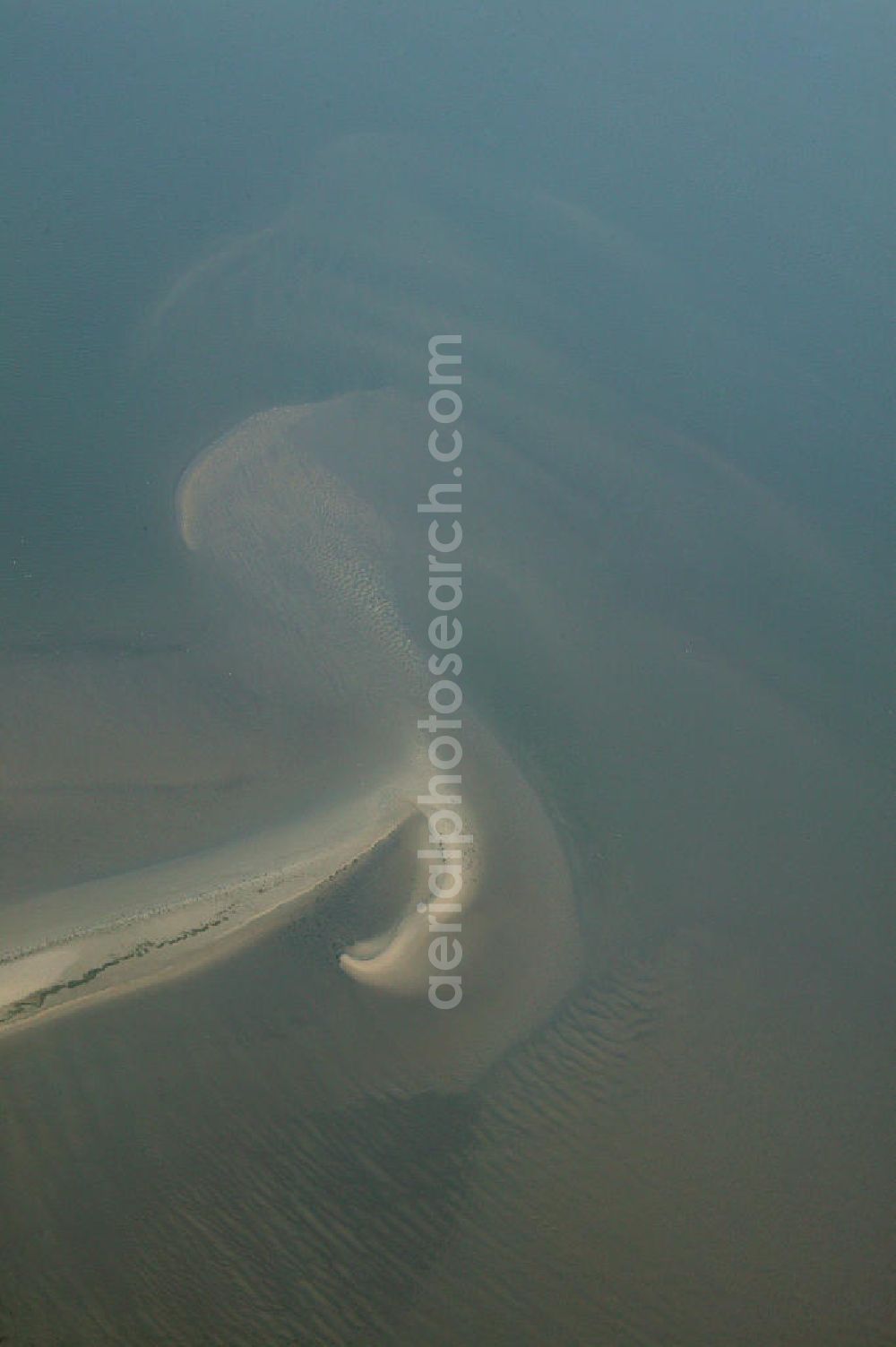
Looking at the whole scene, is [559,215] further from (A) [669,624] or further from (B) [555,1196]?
(B) [555,1196]

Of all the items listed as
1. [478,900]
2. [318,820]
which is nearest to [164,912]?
[318,820]

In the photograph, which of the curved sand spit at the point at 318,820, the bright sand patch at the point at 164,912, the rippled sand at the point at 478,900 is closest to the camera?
the rippled sand at the point at 478,900

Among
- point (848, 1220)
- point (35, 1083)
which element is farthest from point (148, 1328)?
point (848, 1220)

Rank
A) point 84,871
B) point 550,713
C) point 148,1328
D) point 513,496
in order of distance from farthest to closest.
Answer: point 513,496, point 550,713, point 84,871, point 148,1328

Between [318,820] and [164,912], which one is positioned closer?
[164,912]

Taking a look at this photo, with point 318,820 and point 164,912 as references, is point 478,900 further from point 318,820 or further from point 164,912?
point 164,912

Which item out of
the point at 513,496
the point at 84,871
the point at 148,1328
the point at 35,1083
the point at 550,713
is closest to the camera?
the point at 148,1328

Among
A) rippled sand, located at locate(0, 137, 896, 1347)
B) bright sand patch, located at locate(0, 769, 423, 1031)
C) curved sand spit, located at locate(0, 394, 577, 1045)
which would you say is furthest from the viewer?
curved sand spit, located at locate(0, 394, 577, 1045)

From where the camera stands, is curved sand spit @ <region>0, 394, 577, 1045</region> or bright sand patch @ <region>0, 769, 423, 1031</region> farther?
curved sand spit @ <region>0, 394, 577, 1045</region>

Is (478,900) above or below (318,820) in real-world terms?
below

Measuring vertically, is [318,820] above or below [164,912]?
above

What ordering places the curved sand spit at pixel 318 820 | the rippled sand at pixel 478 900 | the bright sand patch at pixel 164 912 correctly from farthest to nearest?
the curved sand spit at pixel 318 820 → the bright sand patch at pixel 164 912 → the rippled sand at pixel 478 900
